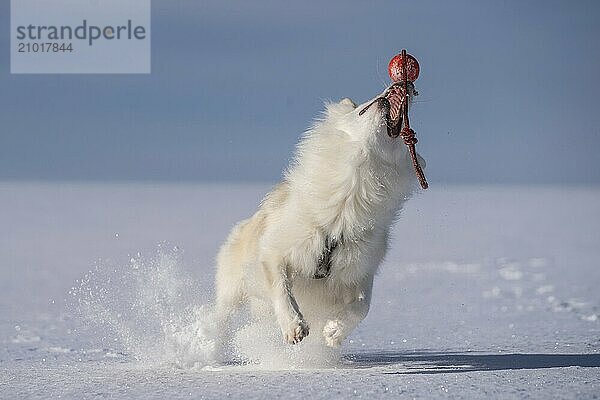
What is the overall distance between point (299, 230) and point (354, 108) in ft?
2.50

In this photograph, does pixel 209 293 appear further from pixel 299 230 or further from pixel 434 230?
pixel 434 230

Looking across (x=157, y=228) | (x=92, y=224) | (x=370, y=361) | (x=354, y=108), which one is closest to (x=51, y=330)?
(x=370, y=361)

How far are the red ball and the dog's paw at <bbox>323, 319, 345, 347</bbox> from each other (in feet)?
4.60

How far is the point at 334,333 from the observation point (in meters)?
5.21

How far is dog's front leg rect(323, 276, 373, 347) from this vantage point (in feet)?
17.1

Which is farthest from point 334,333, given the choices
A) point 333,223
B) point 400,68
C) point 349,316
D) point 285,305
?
point 400,68

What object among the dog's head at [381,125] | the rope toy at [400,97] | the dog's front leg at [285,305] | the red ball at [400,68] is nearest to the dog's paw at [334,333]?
the dog's front leg at [285,305]

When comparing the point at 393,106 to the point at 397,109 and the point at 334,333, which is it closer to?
the point at 397,109

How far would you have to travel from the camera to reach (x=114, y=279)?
798 centimetres

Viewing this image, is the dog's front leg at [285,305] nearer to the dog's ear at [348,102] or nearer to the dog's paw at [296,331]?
the dog's paw at [296,331]

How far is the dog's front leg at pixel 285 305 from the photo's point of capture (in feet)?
16.3

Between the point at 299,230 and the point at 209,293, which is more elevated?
the point at 299,230

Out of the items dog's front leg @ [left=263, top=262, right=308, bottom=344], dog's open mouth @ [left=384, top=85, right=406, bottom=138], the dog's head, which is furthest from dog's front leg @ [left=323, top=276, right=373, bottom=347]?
dog's open mouth @ [left=384, top=85, right=406, bottom=138]

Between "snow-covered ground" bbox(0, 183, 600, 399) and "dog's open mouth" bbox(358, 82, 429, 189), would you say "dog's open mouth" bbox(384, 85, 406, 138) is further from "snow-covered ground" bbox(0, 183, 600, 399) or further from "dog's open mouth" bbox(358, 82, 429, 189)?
"snow-covered ground" bbox(0, 183, 600, 399)
